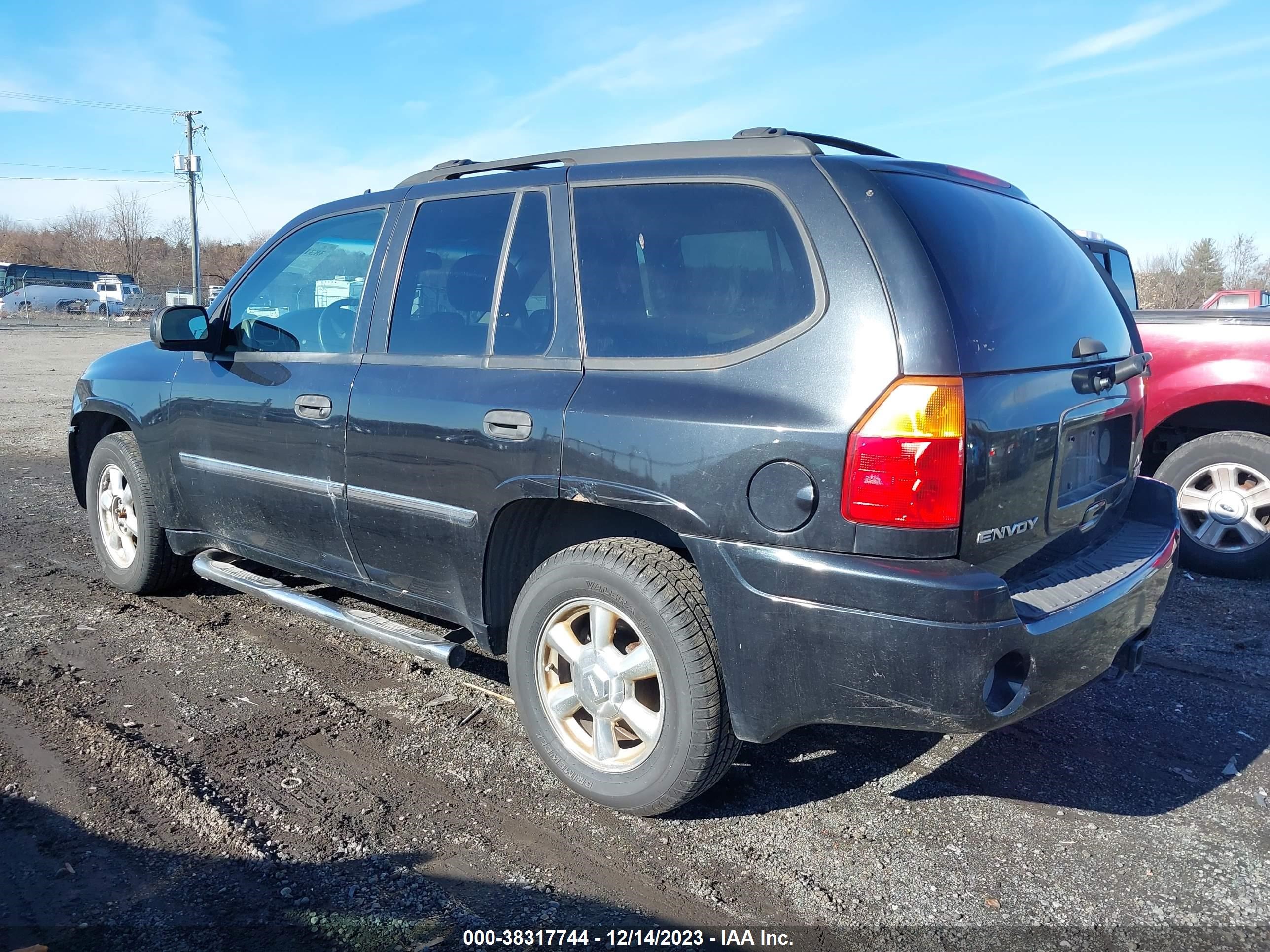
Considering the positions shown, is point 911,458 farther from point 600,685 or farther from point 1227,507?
point 1227,507

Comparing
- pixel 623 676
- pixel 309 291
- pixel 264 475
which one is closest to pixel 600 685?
pixel 623 676

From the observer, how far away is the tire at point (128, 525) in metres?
4.68

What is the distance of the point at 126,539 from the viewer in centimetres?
496

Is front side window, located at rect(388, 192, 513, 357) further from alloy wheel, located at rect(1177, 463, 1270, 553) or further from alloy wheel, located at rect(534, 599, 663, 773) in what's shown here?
alloy wheel, located at rect(1177, 463, 1270, 553)

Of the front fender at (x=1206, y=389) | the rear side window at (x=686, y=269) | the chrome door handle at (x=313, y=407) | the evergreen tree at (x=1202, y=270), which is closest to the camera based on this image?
the rear side window at (x=686, y=269)

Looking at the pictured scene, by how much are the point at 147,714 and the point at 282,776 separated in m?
0.81

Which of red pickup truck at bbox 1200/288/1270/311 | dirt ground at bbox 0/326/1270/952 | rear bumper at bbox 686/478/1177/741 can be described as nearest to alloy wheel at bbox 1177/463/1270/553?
dirt ground at bbox 0/326/1270/952

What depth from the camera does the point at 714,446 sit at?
99.4 inches

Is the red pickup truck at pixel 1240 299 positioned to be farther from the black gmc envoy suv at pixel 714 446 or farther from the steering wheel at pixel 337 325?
the steering wheel at pixel 337 325

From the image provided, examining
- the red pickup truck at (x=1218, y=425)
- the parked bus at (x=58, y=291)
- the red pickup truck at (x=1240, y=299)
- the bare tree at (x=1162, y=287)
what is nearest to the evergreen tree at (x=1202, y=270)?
the bare tree at (x=1162, y=287)

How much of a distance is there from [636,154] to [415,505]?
55.6 inches

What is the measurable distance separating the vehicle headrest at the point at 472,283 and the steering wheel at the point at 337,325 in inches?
20.1

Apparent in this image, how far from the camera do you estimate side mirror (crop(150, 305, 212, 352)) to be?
160 inches

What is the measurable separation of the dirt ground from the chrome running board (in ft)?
1.10
